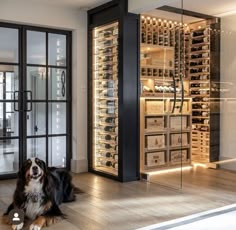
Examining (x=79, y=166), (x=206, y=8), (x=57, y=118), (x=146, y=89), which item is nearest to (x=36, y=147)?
(x=57, y=118)

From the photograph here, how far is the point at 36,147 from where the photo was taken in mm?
5074

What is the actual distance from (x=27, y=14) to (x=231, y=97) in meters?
3.30

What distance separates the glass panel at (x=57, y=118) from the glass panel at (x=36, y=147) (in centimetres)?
20

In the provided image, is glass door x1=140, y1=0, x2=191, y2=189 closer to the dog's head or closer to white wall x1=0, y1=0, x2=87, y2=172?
white wall x1=0, y1=0, x2=87, y2=172

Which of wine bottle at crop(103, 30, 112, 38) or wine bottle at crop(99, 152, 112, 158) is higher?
wine bottle at crop(103, 30, 112, 38)

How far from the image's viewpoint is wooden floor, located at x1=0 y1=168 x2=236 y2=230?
3.05 meters

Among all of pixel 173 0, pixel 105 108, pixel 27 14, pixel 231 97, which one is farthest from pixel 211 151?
pixel 27 14

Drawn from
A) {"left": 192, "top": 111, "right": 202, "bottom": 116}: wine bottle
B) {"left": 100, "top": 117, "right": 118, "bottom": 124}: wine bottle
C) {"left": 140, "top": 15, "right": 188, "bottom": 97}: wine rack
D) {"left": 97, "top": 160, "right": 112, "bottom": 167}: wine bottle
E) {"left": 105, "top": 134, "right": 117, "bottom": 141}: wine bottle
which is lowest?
{"left": 97, "top": 160, "right": 112, "bottom": 167}: wine bottle

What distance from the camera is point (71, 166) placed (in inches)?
209

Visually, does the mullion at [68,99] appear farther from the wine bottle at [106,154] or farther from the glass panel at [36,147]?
the wine bottle at [106,154]

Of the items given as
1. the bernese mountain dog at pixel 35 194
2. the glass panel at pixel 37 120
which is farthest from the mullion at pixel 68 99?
the bernese mountain dog at pixel 35 194

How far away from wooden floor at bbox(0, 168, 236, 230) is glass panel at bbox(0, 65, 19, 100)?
1194mm

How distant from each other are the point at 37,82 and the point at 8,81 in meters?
0.41

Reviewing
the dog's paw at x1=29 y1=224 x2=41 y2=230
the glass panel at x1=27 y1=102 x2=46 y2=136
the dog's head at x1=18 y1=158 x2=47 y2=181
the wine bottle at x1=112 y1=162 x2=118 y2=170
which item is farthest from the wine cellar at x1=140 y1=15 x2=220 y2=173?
the dog's paw at x1=29 y1=224 x2=41 y2=230
